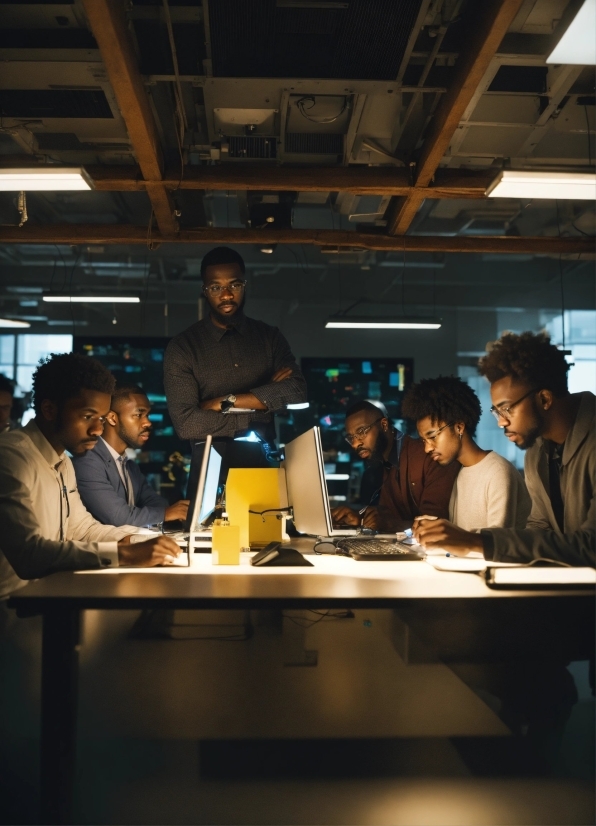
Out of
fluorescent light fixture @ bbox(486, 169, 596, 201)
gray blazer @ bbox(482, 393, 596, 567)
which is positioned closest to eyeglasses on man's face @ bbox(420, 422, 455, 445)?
gray blazer @ bbox(482, 393, 596, 567)

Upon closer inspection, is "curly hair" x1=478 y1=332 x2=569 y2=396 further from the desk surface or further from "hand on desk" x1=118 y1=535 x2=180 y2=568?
"hand on desk" x1=118 y1=535 x2=180 y2=568

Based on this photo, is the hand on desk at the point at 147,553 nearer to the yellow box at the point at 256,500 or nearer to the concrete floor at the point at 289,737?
the concrete floor at the point at 289,737

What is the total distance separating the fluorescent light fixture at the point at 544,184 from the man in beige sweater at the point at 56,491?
189cm

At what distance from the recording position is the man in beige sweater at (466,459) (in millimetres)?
2650

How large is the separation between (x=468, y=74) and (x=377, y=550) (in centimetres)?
220

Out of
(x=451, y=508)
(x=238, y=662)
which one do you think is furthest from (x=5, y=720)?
(x=451, y=508)

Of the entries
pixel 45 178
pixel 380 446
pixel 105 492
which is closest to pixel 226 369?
pixel 105 492

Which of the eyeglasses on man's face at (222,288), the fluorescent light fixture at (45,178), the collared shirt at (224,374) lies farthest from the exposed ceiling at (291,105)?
the collared shirt at (224,374)

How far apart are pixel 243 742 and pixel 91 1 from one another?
2.63 metres

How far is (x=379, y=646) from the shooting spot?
1.95 m

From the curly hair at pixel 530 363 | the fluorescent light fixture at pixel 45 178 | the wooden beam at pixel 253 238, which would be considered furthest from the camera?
the wooden beam at pixel 253 238

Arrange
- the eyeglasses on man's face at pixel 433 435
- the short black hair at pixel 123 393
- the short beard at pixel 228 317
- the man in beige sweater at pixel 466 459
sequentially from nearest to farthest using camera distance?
the man in beige sweater at pixel 466 459 → the eyeglasses on man's face at pixel 433 435 → the short beard at pixel 228 317 → the short black hair at pixel 123 393

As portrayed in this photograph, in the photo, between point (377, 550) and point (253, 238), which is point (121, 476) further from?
point (253, 238)

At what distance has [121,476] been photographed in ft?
11.9
